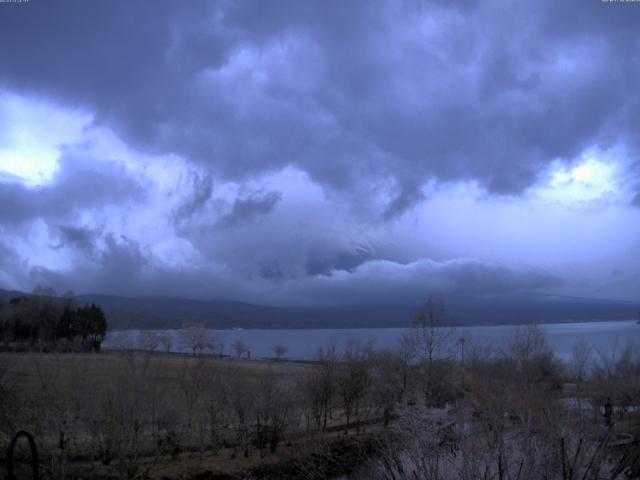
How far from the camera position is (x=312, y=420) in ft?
155

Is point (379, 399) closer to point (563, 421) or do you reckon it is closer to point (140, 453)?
point (140, 453)

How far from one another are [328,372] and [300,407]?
574 cm

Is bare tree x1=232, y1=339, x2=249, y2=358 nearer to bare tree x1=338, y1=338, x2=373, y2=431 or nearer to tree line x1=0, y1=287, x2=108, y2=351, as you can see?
tree line x1=0, y1=287, x2=108, y2=351

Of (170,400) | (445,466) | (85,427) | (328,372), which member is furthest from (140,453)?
(445,466)

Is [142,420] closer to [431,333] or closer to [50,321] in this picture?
[431,333]

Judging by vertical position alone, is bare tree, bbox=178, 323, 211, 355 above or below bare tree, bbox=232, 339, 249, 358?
above

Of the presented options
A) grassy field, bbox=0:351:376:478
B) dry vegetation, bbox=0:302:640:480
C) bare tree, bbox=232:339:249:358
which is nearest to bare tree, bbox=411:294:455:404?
dry vegetation, bbox=0:302:640:480

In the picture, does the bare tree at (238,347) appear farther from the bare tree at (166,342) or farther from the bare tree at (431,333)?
the bare tree at (431,333)

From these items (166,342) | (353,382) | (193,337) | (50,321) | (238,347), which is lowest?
(238,347)

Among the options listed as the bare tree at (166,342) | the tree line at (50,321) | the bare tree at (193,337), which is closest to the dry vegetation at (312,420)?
the tree line at (50,321)

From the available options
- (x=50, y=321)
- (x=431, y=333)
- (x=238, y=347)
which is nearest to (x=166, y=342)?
(x=238, y=347)

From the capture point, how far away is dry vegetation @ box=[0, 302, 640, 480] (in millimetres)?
15867

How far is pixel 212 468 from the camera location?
32656 mm

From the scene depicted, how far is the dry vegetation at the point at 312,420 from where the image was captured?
15.9 m
